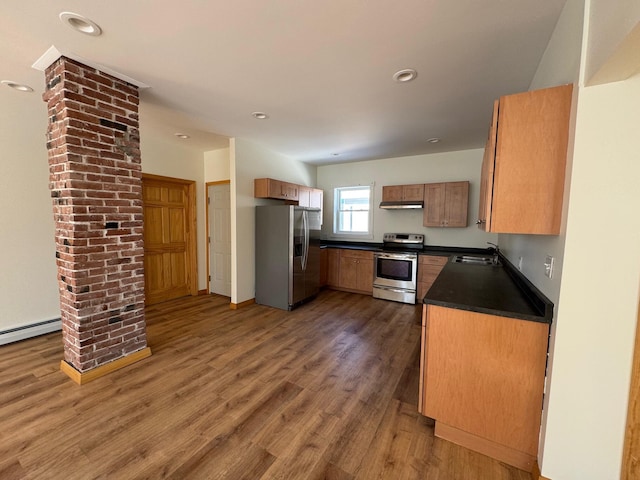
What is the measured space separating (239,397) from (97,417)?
3.15 ft

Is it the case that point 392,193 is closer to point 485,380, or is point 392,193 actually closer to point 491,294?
point 491,294

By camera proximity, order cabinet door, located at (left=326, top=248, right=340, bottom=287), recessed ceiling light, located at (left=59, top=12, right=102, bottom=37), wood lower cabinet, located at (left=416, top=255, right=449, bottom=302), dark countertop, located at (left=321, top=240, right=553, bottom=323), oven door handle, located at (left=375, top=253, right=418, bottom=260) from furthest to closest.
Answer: cabinet door, located at (left=326, top=248, right=340, bottom=287) → oven door handle, located at (left=375, top=253, right=418, bottom=260) → wood lower cabinet, located at (left=416, top=255, right=449, bottom=302) → recessed ceiling light, located at (left=59, top=12, right=102, bottom=37) → dark countertop, located at (left=321, top=240, right=553, bottom=323)

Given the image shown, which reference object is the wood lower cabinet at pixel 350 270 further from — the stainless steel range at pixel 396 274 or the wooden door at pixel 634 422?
the wooden door at pixel 634 422

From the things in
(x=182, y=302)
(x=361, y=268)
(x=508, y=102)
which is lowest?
(x=182, y=302)


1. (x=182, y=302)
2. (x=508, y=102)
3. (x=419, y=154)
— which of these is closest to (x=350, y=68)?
(x=508, y=102)

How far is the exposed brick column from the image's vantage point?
205 centimetres

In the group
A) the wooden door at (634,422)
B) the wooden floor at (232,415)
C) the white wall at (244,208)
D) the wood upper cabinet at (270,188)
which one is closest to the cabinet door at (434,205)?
the wooden floor at (232,415)

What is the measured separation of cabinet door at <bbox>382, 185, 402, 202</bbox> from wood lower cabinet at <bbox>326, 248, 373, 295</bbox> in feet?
3.66

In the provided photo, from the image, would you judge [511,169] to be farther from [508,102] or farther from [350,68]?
[350,68]

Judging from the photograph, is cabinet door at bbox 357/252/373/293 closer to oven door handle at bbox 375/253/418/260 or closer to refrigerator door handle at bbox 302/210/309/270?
oven door handle at bbox 375/253/418/260

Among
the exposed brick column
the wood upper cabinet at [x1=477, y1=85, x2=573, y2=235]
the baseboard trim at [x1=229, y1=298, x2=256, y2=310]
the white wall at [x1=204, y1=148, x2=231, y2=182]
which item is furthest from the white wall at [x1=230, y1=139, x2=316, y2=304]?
the wood upper cabinet at [x1=477, y1=85, x2=573, y2=235]

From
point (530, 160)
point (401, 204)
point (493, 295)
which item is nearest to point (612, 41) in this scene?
point (530, 160)

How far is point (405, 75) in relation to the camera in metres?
2.20

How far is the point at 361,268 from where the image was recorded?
4891 mm
